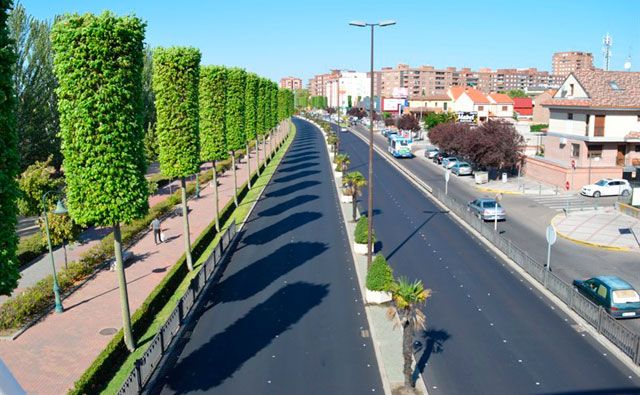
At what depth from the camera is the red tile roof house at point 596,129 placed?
4903cm

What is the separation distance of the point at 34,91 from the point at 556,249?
153 feet

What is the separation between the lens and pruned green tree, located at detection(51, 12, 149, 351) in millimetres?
17656

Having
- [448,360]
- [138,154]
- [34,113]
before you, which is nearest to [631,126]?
[448,360]

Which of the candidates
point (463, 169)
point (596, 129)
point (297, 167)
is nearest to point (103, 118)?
point (596, 129)

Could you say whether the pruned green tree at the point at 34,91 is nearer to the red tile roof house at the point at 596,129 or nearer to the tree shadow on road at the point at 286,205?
the tree shadow on road at the point at 286,205

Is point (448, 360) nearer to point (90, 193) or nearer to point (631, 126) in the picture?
point (90, 193)

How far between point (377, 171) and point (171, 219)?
3135cm

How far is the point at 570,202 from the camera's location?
44.4 m

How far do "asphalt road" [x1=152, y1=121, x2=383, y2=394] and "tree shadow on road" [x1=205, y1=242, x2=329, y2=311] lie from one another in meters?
0.05

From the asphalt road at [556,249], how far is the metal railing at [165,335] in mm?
17970

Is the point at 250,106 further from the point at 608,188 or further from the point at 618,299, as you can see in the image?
the point at 618,299

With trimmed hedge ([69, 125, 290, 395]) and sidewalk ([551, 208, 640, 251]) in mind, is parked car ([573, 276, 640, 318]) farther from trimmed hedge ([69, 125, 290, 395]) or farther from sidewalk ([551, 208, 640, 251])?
trimmed hedge ([69, 125, 290, 395])

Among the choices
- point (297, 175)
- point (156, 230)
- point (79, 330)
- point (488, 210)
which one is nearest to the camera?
point (79, 330)

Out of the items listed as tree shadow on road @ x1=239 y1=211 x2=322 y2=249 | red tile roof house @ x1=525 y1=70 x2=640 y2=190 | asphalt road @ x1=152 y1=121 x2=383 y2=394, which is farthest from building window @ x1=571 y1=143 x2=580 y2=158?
asphalt road @ x1=152 y1=121 x2=383 y2=394
